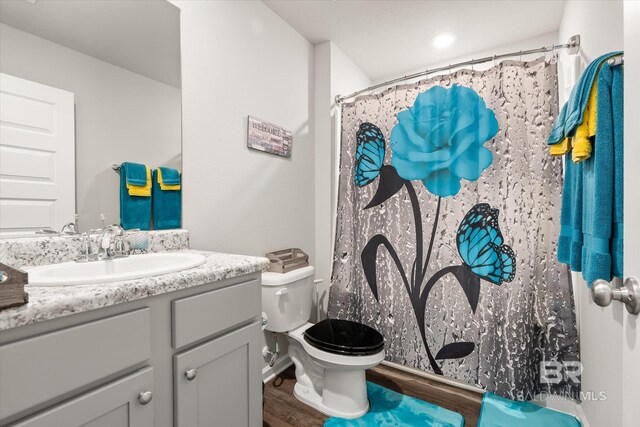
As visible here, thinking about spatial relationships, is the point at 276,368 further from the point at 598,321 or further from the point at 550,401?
the point at 598,321

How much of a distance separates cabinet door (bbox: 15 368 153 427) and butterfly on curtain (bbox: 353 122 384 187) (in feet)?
5.51

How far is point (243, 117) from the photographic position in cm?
176

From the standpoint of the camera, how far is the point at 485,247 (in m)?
1.72

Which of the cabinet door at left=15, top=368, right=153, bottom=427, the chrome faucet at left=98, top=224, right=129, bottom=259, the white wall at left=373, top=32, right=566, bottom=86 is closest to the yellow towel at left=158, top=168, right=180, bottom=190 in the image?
the chrome faucet at left=98, top=224, right=129, bottom=259

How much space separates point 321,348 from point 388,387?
25.7 inches

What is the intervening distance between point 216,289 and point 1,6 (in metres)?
1.16

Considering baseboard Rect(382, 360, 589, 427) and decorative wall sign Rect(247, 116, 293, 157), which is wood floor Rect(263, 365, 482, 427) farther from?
decorative wall sign Rect(247, 116, 293, 157)

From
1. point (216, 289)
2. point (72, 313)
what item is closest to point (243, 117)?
point (216, 289)

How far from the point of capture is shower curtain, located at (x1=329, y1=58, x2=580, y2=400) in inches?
62.2

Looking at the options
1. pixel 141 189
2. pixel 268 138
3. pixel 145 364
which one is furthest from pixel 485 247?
pixel 141 189

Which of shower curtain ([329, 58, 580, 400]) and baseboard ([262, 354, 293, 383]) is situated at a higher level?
shower curtain ([329, 58, 580, 400])

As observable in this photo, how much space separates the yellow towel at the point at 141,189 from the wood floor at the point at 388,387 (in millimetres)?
1324

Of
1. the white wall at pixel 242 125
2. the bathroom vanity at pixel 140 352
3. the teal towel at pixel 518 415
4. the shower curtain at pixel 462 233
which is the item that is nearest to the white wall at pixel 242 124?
the white wall at pixel 242 125

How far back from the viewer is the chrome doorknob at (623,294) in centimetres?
50
